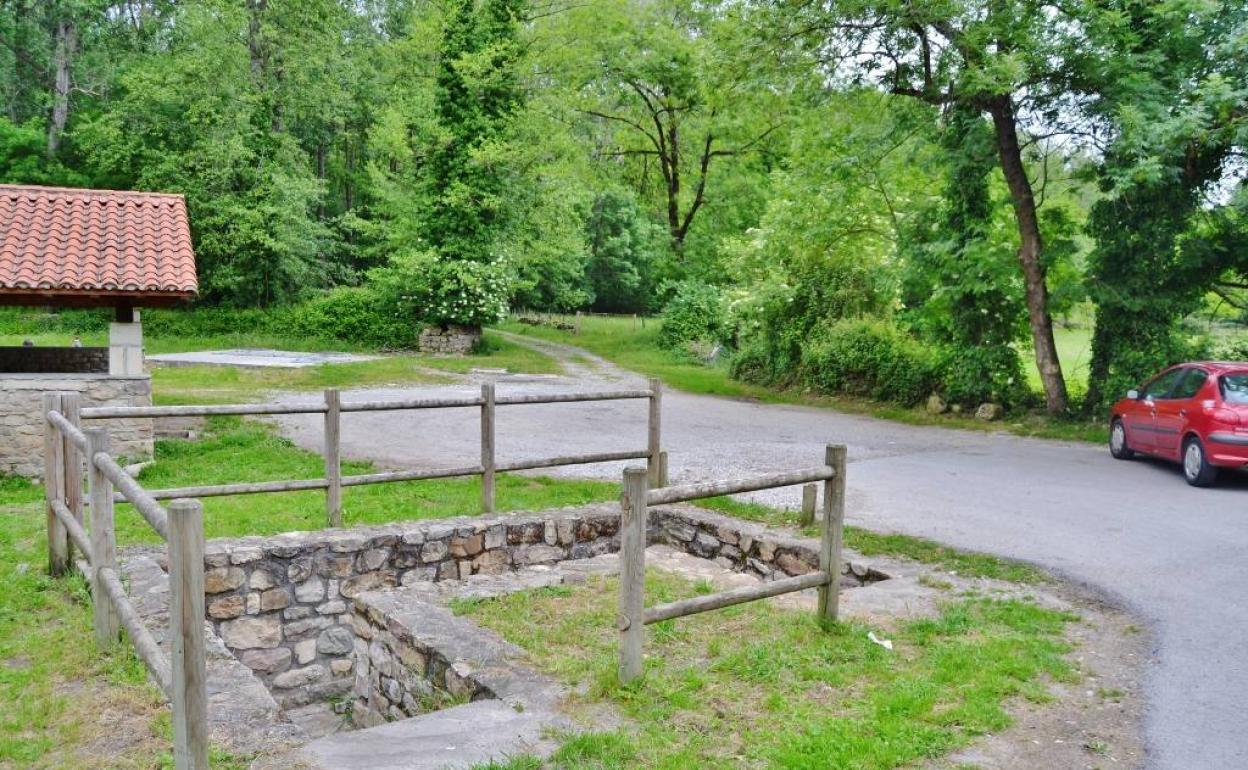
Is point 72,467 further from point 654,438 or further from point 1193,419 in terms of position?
point 1193,419

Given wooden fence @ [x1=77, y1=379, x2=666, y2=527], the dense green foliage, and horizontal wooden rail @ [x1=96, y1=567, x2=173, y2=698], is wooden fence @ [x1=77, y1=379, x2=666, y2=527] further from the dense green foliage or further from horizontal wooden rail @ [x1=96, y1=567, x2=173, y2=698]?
the dense green foliage

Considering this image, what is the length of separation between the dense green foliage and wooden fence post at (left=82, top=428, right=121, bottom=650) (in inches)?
512

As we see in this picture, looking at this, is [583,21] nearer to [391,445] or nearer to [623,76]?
[623,76]

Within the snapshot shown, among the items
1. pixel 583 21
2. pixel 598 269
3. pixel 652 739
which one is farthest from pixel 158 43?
pixel 652 739

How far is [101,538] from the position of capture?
490 cm

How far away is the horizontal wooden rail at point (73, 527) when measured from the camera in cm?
522

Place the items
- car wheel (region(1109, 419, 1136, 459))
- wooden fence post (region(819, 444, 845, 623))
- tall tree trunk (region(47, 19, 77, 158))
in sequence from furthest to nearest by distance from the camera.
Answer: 1. tall tree trunk (region(47, 19, 77, 158))
2. car wheel (region(1109, 419, 1136, 459))
3. wooden fence post (region(819, 444, 845, 623))

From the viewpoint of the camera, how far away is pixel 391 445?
12906 mm

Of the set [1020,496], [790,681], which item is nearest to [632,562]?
[790,681]

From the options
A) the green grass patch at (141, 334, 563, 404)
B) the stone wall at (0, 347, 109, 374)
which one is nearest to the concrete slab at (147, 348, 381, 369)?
the green grass patch at (141, 334, 563, 404)

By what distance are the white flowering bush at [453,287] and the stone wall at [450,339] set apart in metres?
0.23

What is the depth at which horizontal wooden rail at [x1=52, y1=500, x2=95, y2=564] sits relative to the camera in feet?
17.1

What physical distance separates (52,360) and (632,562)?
495 inches

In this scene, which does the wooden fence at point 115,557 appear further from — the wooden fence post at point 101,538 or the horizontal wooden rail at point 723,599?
the horizontal wooden rail at point 723,599
